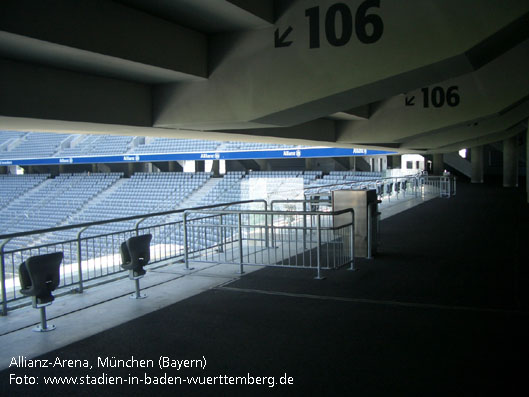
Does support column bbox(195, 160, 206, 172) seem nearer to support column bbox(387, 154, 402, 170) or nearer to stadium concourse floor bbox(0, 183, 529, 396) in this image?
support column bbox(387, 154, 402, 170)

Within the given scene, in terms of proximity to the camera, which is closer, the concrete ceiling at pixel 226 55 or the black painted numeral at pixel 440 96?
the concrete ceiling at pixel 226 55

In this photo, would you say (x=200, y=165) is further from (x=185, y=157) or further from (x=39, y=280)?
(x=39, y=280)

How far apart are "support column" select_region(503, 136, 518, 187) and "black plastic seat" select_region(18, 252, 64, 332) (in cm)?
3137

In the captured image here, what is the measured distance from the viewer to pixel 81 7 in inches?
163

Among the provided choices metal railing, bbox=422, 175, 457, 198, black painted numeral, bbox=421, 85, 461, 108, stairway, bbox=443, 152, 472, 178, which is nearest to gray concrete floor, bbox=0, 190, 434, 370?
black painted numeral, bbox=421, 85, 461, 108

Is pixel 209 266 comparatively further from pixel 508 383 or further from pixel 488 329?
pixel 508 383

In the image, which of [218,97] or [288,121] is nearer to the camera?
[218,97]

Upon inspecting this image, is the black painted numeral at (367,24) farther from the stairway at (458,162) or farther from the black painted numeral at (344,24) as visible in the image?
the stairway at (458,162)

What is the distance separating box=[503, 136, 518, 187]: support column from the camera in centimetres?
3073

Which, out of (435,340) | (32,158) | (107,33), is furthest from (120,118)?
(32,158)

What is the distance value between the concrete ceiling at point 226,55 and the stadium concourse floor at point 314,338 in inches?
92.0

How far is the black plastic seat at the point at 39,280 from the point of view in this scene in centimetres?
520

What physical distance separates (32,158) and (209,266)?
2940 cm

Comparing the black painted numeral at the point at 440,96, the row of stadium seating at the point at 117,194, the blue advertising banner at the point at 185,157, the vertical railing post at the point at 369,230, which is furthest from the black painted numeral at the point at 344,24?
the blue advertising banner at the point at 185,157
